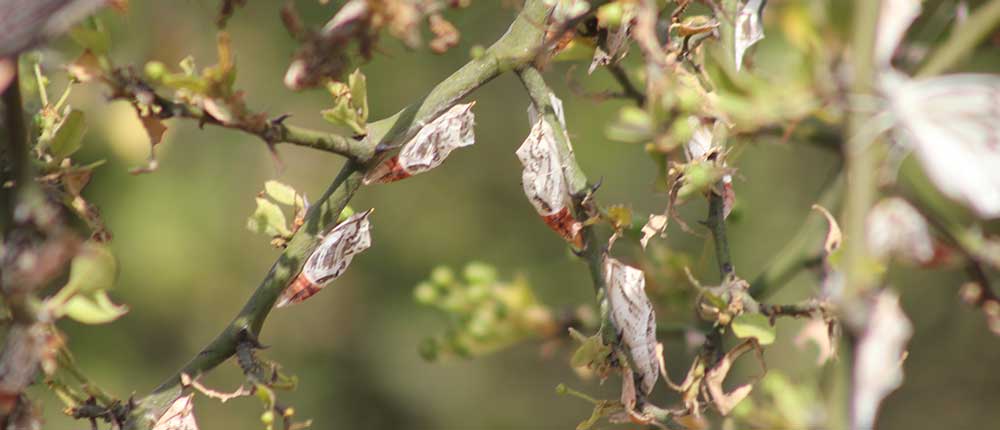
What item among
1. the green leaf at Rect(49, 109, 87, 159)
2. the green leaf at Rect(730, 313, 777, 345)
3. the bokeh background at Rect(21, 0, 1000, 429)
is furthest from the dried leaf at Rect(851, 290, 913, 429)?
the bokeh background at Rect(21, 0, 1000, 429)

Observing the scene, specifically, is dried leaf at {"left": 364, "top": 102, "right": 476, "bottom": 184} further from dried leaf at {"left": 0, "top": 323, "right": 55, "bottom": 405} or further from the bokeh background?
the bokeh background

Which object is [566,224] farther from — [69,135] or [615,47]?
[69,135]

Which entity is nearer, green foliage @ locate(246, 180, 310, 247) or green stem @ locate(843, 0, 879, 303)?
green stem @ locate(843, 0, 879, 303)

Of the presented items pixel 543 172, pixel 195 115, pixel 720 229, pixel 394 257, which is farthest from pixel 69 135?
pixel 394 257

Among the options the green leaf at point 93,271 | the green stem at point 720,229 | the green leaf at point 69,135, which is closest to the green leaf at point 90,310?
the green leaf at point 93,271

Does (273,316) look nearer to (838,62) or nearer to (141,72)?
(141,72)
